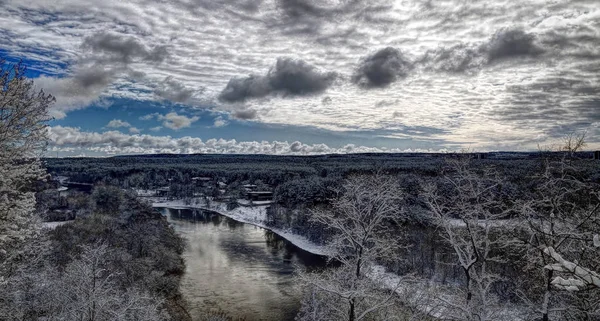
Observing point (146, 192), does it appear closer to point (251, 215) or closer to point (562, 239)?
point (251, 215)

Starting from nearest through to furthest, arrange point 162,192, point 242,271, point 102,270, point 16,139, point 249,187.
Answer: point 16,139 → point 102,270 → point 242,271 → point 249,187 → point 162,192

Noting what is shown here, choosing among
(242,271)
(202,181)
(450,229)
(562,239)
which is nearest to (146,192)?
(202,181)

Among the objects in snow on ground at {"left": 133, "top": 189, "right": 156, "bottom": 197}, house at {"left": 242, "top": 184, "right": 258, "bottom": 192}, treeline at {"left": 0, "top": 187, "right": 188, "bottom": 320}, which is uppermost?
treeline at {"left": 0, "top": 187, "right": 188, "bottom": 320}

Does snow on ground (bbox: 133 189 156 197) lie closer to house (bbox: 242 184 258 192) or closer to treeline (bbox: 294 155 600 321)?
house (bbox: 242 184 258 192)

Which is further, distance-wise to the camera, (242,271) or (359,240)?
(242,271)

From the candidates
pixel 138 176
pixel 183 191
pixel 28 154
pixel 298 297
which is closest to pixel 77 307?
pixel 28 154

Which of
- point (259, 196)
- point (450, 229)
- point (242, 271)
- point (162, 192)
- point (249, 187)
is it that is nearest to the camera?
point (450, 229)

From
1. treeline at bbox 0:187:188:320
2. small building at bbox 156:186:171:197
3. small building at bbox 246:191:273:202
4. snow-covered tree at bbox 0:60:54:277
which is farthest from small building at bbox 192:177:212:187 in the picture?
snow-covered tree at bbox 0:60:54:277
